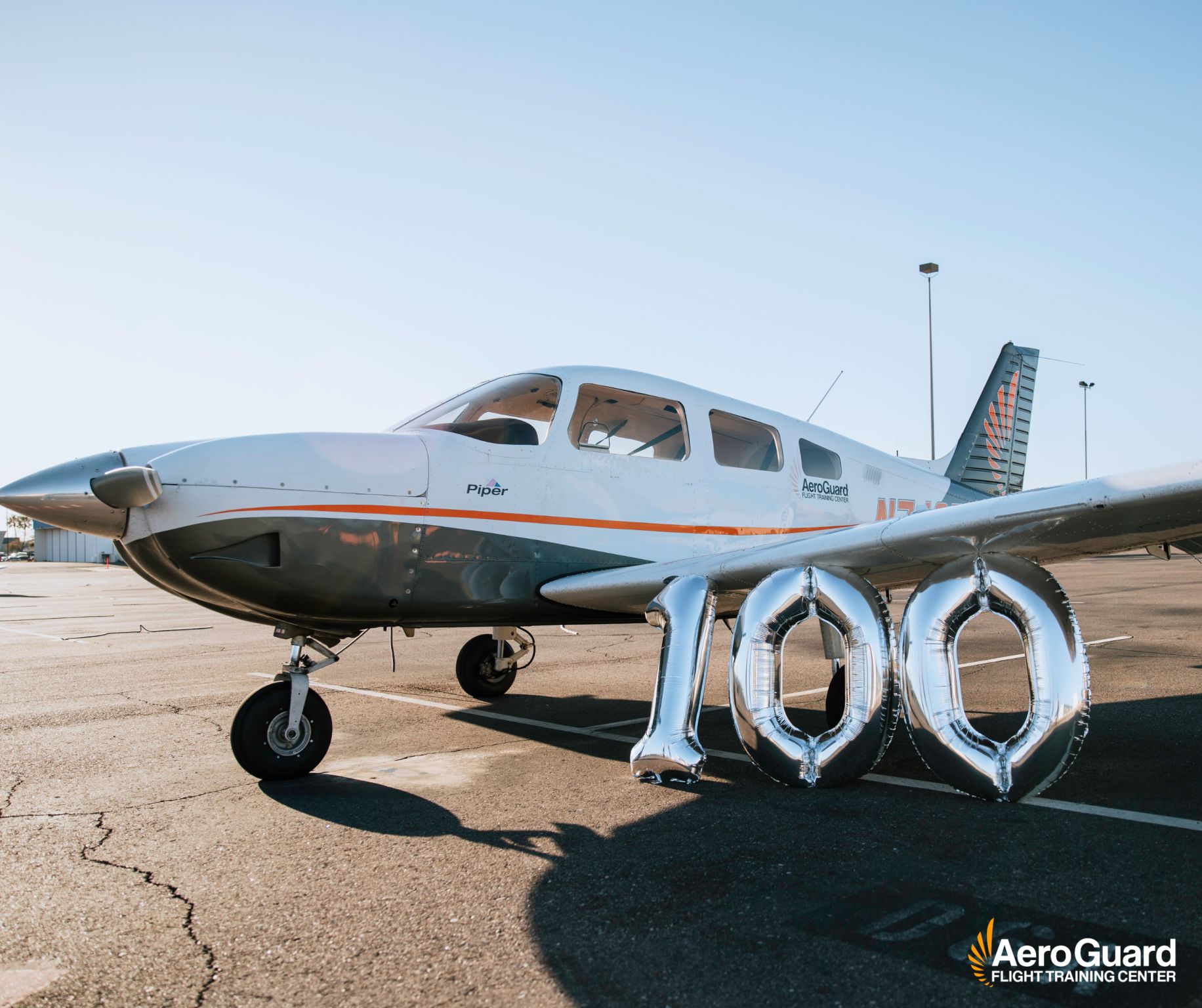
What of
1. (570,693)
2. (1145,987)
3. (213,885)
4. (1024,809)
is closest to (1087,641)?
(570,693)

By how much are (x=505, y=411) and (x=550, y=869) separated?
3229 mm

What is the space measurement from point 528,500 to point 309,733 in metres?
1.90

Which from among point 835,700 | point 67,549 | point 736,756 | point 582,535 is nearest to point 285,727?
point 582,535

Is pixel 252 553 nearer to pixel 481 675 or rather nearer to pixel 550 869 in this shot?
pixel 550 869

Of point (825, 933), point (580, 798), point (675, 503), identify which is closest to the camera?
point (825, 933)

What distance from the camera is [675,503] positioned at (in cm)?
605

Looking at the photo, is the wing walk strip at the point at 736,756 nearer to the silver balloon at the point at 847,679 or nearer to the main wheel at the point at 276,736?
the silver balloon at the point at 847,679

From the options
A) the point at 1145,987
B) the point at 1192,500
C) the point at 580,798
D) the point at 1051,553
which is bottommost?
the point at 580,798

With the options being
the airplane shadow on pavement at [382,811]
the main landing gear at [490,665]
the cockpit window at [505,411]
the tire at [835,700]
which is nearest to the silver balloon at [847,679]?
the airplane shadow on pavement at [382,811]

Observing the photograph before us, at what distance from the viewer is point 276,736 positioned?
4766 millimetres

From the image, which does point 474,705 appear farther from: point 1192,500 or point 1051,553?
point 1192,500

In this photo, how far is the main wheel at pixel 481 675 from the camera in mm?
7641
